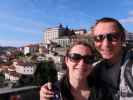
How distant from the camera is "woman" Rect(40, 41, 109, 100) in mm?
1544

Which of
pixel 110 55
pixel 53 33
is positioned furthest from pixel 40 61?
pixel 53 33

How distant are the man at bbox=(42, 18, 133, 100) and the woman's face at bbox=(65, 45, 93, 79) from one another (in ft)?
0.21

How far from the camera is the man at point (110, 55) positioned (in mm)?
1537

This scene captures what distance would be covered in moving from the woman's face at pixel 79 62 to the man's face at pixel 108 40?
8cm

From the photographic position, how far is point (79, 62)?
1587 millimetres

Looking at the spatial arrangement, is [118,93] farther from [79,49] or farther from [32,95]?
[32,95]

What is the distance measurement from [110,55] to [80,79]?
0.67ft

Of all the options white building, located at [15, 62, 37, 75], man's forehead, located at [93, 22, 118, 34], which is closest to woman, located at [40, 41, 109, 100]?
man's forehead, located at [93, 22, 118, 34]

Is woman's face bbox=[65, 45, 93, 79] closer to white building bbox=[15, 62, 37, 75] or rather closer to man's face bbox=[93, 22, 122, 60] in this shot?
man's face bbox=[93, 22, 122, 60]

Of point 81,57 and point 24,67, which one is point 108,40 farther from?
point 24,67

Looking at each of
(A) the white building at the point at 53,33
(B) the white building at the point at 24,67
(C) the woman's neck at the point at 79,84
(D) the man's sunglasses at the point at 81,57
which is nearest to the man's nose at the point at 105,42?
(D) the man's sunglasses at the point at 81,57

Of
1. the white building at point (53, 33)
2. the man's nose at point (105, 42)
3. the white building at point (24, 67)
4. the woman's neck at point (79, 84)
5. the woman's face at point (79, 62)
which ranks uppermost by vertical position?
the man's nose at point (105, 42)

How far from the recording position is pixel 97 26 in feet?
5.52

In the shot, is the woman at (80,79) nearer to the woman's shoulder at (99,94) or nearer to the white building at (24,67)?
the woman's shoulder at (99,94)
